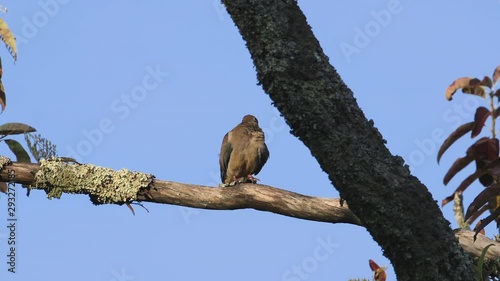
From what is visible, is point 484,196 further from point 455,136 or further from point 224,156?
point 224,156

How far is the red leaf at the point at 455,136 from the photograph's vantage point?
2361 mm

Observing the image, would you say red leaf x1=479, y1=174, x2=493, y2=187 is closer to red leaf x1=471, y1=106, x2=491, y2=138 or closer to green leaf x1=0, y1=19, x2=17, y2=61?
red leaf x1=471, y1=106, x2=491, y2=138

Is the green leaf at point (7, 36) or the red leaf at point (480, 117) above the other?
the green leaf at point (7, 36)

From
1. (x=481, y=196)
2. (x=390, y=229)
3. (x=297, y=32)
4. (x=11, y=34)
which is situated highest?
(x=11, y=34)

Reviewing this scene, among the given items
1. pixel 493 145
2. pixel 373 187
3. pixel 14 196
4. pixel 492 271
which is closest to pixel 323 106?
pixel 373 187

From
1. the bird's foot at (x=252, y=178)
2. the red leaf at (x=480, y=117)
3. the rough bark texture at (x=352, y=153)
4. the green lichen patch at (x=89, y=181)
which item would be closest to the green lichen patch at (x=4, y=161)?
the green lichen patch at (x=89, y=181)

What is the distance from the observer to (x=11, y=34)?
424 centimetres

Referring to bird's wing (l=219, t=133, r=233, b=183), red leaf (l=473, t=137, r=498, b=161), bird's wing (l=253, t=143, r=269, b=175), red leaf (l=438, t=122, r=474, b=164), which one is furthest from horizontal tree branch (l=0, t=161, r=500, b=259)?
bird's wing (l=219, t=133, r=233, b=183)

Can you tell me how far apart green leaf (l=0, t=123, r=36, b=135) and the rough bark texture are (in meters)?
2.17

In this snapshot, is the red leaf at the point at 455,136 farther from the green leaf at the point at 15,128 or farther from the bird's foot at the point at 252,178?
the bird's foot at the point at 252,178

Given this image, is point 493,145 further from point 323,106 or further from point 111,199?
point 111,199

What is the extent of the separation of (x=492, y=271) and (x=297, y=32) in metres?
2.04

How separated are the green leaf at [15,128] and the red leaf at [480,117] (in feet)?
7.94

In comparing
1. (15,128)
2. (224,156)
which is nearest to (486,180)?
(15,128)
